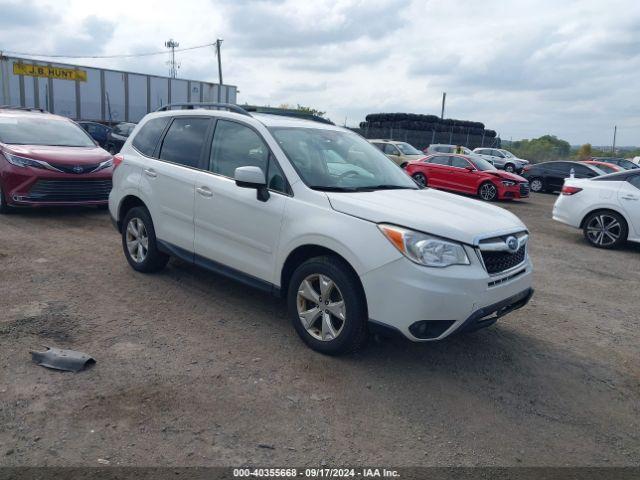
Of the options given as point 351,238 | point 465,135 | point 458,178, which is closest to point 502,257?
point 351,238

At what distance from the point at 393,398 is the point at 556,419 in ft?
3.41

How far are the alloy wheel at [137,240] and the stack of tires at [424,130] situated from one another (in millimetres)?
28266

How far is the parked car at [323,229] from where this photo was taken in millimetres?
3549

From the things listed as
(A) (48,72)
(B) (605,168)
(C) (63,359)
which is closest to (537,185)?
(B) (605,168)

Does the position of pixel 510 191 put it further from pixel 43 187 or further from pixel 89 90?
pixel 89 90

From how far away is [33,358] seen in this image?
376 cm

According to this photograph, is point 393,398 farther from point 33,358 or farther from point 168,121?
point 168,121

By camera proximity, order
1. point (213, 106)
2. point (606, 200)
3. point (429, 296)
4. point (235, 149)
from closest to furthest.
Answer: point (429, 296), point (235, 149), point (213, 106), point (606, 200)

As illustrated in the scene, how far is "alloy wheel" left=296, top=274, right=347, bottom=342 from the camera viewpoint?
3.87 metres

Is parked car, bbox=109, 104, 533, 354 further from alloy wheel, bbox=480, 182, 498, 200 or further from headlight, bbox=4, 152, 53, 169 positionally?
alloy wheel, bbox=480, 182, 498, 200

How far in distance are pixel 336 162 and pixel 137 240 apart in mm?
2548

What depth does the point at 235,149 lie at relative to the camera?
15.6ft

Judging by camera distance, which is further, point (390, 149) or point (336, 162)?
point (390, 149)

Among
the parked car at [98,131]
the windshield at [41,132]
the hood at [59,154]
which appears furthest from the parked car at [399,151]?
the hood at [59,154]
